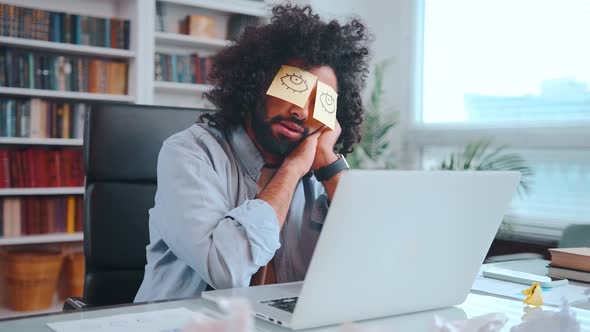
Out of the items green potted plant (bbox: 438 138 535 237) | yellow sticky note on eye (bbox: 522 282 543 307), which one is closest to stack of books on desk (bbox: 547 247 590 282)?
yellow sticky note on eye (bbox: 522 282 543 307)

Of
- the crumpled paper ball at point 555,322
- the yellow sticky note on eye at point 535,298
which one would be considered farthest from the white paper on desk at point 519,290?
the crumpled paper ball at point 555,322

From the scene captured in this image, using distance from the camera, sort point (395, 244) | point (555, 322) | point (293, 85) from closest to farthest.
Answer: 1. point (555, 322)
2. point (395, 244)
3. point (293, 85)

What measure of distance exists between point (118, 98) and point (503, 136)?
78.3 inches

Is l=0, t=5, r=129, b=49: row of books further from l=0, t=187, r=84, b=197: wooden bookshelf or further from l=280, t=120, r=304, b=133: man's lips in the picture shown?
l=280, t=120, r=304, b=133: man's lips

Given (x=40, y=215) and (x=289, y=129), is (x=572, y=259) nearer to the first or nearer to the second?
(x=289, y=129)

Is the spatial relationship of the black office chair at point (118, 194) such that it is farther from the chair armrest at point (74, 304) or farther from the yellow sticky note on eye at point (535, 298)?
Result: the yellow sticky note on eye at point (535, 298)

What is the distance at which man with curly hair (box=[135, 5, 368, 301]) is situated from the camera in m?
1.13

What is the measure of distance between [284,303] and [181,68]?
2761 millimetres

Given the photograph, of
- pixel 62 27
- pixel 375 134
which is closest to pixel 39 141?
pixel 62 27

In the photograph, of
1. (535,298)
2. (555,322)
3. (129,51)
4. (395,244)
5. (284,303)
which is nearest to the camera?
(555,322)

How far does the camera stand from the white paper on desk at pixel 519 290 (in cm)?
111

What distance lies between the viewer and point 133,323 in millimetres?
826

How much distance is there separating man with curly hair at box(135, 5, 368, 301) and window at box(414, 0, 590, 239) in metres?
1.77

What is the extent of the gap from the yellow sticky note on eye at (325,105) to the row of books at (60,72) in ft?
7.15
